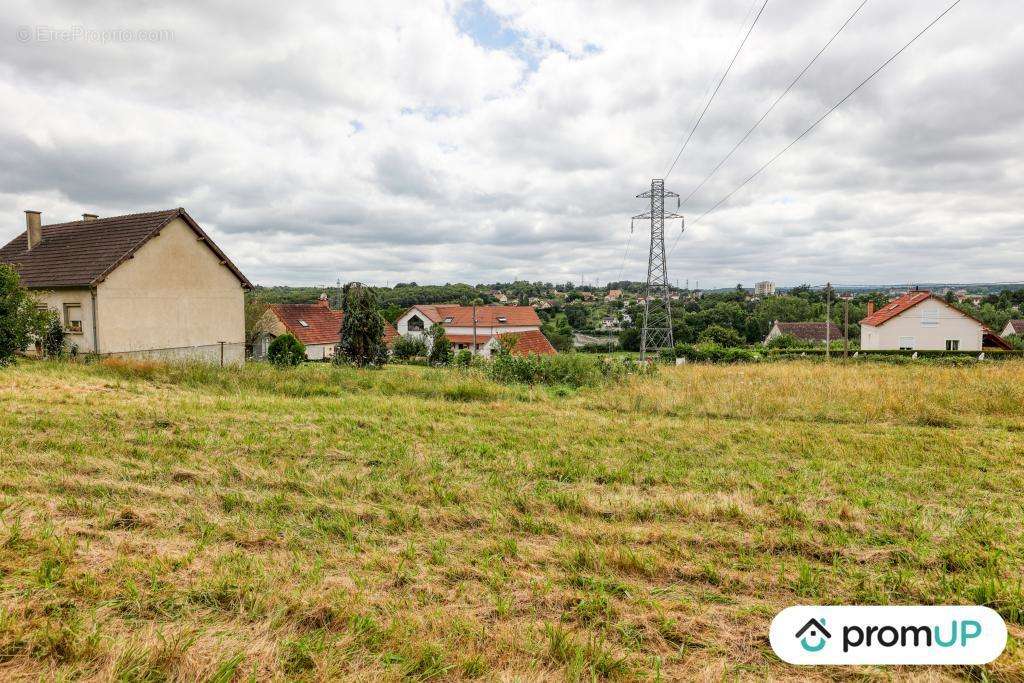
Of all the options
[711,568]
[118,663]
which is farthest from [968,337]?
[118,663]

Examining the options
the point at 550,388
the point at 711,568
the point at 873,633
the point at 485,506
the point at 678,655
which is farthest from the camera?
the point at 550,388

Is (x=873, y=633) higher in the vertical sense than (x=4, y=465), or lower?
lower

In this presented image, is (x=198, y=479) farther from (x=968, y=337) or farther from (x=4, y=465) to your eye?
(x=968, y=337)

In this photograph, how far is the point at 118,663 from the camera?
233 cm

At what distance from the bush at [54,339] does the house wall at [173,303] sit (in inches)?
49.0

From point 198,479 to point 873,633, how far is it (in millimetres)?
5607

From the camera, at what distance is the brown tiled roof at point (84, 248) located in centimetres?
2006

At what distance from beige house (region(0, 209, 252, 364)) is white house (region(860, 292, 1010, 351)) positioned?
1838 inches

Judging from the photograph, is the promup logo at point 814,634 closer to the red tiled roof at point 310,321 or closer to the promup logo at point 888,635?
the promup logo at point 888,635

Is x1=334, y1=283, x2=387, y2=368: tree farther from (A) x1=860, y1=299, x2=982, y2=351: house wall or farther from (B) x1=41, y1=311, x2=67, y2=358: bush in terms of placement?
(A) x1=860, y1=299, x2=982, y2=351: house wall

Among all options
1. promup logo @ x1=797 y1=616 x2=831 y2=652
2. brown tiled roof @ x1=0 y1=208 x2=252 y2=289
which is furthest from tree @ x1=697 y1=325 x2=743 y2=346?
promup logo @ x1=797 y1=616 x2=831 y2=652

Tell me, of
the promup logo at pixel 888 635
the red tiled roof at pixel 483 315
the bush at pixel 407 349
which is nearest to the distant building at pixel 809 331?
the red tiled roof at pixel 483 315

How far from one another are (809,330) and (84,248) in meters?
77.2

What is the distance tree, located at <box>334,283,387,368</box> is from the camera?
28.7 meters
